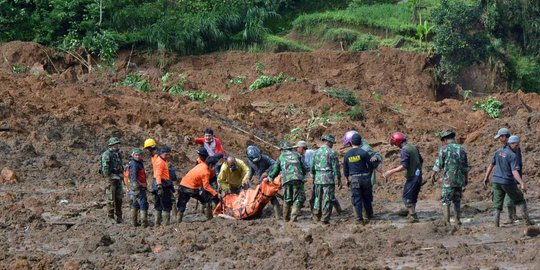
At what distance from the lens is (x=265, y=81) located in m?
34.6

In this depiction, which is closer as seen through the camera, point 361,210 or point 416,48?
point 361,210

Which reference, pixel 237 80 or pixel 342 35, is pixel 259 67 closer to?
pixel 237 80

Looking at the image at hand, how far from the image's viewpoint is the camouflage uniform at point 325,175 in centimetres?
1734

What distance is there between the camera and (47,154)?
24922 mm

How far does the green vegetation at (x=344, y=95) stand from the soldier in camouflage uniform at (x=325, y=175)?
15347 mm

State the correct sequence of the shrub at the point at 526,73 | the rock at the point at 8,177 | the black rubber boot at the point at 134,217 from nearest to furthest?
the black rubber boot at the point at 134,217, the rock at the point at 8,177, the shrub at the point at 526,73

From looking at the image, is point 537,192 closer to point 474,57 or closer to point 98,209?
point 98,209

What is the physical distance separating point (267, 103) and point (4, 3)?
33.9ft

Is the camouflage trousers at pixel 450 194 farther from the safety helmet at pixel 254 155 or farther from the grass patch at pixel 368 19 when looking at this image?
the grass patch at pixel 368 19

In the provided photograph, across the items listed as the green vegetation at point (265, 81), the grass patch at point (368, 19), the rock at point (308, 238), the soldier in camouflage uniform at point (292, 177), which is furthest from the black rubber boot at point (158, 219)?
the grass patch at point (368, 19)

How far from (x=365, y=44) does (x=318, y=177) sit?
21.8m

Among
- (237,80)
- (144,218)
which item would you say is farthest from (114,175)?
(237,80)

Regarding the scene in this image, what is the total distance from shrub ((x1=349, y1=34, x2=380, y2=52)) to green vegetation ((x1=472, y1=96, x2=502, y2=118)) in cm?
607

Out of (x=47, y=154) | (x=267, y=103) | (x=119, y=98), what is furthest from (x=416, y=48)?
(x=47, y=154)
